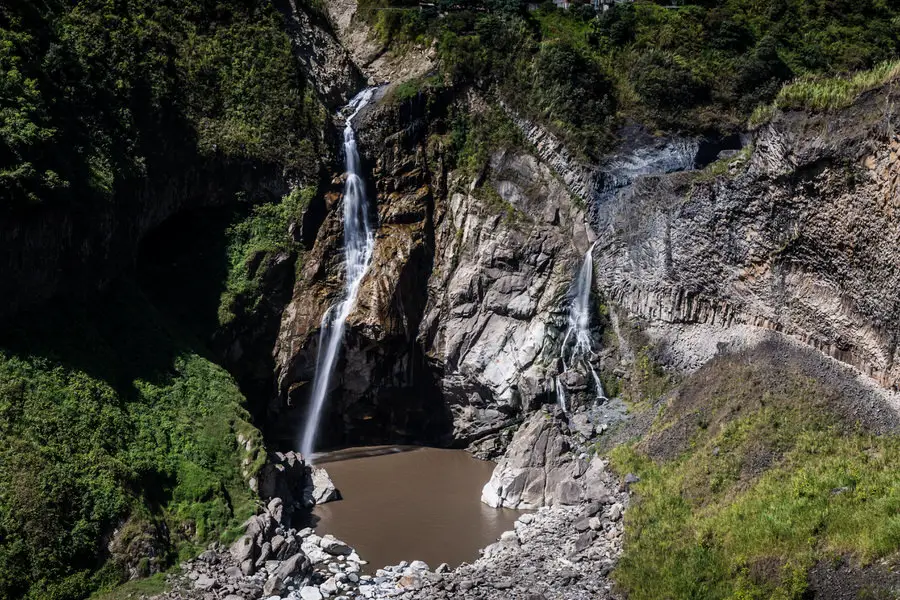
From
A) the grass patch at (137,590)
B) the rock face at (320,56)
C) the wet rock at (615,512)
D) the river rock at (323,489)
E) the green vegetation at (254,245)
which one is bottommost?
the wet rock at (615,512)

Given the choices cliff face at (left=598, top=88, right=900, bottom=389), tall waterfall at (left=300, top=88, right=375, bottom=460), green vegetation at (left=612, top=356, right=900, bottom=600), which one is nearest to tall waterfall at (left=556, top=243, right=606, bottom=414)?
cliff face at (left=598, top=88, right=900, bottom=389)

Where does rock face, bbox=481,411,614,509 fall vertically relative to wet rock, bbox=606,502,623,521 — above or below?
above

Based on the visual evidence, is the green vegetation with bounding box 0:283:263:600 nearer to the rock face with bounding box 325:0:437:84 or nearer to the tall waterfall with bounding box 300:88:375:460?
the tall waterfall with bounding box 300:88:375:460

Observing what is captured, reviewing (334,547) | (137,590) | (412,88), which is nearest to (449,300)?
(412,88)

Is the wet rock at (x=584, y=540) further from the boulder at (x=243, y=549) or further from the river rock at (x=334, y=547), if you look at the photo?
the boulder at (x=243, y=549)

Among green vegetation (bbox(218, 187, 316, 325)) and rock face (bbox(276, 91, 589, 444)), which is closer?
green vegetation (bbox(218, 187, 316, 325))

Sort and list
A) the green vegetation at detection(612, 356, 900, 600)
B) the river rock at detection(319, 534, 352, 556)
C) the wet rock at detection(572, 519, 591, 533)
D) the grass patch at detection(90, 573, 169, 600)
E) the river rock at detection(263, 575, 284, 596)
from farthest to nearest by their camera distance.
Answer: the river rock at detection(319, 534, 352, 556) < the wet rock at detection(572, 519, 591, 533) < the river rock at detection(263, 575, 284, 596) < the grass patch at detection(90, 573, 169, 600) < the green vegetation at detection(612, 356, 900, 600)

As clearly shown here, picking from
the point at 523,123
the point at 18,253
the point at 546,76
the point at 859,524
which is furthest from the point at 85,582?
the point at 546,76

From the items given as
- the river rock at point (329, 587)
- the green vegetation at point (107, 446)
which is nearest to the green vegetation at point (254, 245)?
the green vegetation at point (107, 446)
